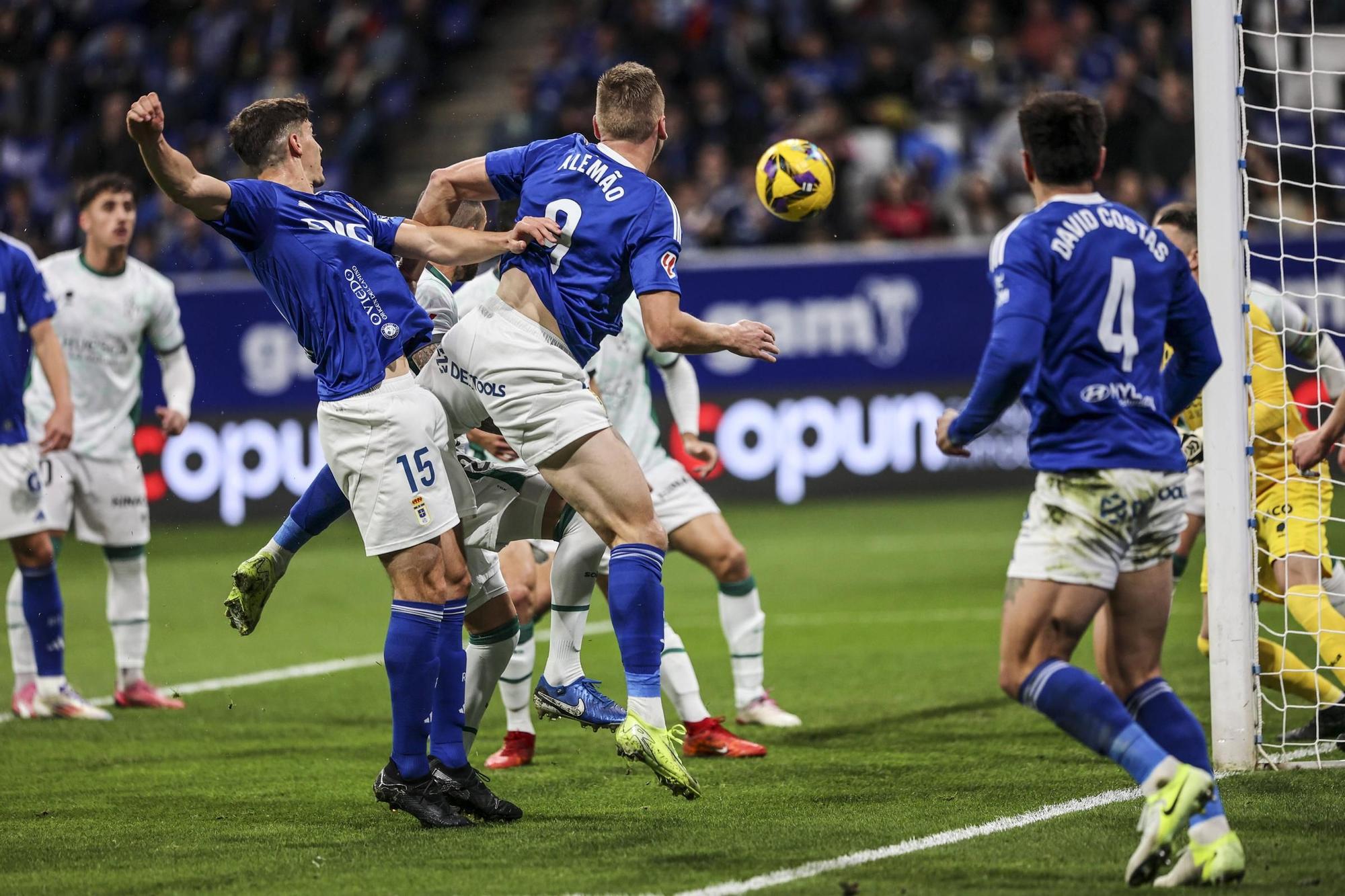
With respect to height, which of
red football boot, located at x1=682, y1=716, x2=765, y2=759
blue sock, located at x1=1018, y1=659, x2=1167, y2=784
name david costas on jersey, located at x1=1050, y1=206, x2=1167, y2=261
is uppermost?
name david costas on jersey, located at x1=1050, y1=206, x2=1167, y2=261

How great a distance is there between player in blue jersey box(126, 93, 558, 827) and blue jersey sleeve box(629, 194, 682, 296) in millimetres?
312

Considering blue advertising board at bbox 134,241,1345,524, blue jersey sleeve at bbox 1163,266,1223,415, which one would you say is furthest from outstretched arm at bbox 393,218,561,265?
→ blue advertising board at bbox 134,241,1345,524

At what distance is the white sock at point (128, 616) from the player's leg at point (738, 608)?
3043mm

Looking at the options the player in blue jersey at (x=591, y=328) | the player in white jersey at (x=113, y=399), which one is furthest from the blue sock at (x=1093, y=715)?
the player in white jersey at (x=113, y=399)

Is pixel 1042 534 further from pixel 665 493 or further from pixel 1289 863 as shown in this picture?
pixel 665 493

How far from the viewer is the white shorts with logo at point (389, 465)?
18.4 feet

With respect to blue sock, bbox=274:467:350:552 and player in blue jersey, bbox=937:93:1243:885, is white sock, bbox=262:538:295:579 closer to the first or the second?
blue sock, bbox=274:467:350:552

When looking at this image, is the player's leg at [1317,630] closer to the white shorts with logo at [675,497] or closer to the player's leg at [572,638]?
the white shorts with logo at [675,497]

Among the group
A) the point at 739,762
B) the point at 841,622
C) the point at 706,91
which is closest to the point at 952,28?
the point at 706,91

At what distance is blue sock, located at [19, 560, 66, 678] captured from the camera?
8.50 metres

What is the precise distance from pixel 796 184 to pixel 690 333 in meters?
1.53

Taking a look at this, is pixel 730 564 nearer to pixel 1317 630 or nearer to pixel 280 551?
pixel 280 551

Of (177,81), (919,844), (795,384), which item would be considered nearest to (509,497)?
(919,844)

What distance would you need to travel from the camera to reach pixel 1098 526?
456 centimetres
